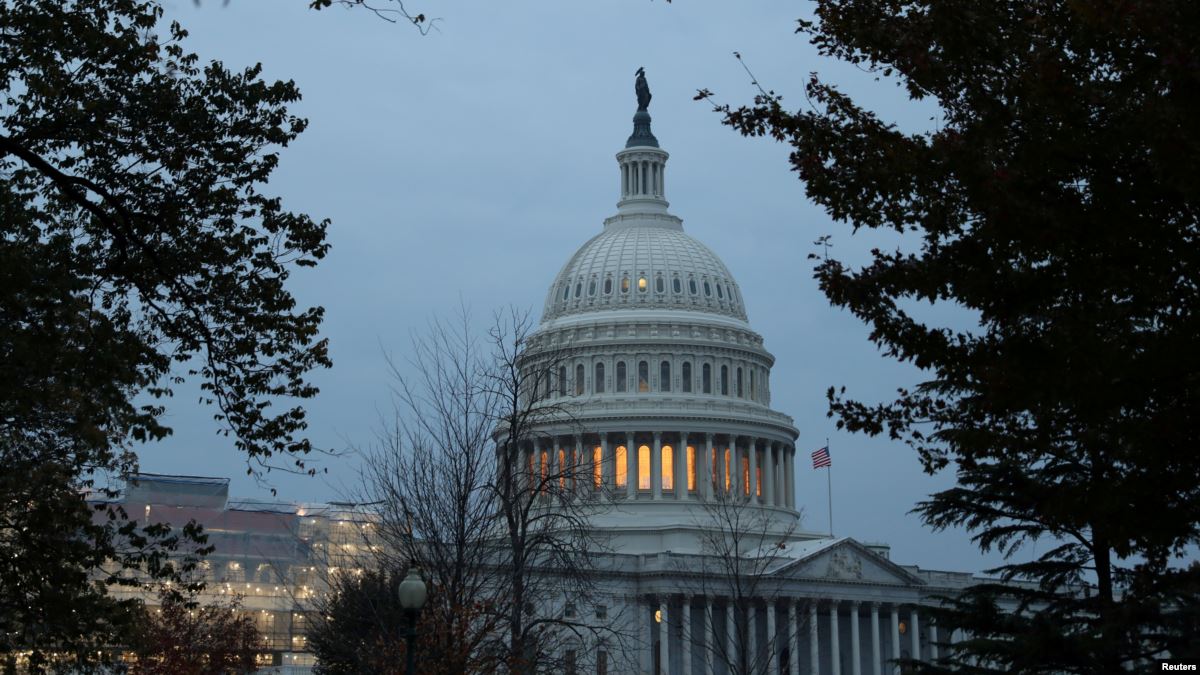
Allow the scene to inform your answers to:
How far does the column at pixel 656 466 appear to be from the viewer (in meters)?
121

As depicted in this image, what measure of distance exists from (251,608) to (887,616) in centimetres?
4699

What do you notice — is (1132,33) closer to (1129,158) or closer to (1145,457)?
(1129,158)

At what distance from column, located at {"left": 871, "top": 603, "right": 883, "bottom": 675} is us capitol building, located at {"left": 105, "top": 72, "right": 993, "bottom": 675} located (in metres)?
0.22

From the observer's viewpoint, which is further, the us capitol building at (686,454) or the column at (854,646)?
the column at (854,646)

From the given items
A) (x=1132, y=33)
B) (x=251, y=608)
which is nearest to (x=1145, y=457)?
(x=1132, y=33)

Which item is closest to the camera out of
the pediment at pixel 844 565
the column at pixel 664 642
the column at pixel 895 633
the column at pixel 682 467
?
the column at pixel 664 642

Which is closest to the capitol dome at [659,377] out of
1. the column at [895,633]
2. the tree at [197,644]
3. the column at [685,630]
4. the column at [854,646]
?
the column at [685,630]

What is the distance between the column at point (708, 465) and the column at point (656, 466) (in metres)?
3.54

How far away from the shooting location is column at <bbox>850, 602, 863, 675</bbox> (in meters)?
116

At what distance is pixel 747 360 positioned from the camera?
130 metres

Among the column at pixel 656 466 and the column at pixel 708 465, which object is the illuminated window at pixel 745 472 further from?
the column at pixel 656 466

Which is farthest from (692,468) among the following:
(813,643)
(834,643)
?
(813,643)

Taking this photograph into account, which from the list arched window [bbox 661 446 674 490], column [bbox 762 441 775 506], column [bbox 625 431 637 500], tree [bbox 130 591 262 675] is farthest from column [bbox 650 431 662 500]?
tree [bbox 130 591 262 675]

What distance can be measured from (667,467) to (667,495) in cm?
308
